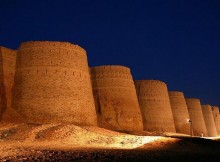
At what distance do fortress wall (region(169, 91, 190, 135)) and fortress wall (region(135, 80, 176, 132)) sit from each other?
3921 mm

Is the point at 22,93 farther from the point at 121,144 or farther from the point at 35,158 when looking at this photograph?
the point at 35,158

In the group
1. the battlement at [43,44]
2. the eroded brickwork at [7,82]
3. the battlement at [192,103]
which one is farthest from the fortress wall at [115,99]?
the battlement at [192,103]

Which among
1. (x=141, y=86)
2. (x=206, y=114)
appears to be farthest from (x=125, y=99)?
(x=206, y=114)

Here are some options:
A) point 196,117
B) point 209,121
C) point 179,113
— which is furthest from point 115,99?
point 209,121

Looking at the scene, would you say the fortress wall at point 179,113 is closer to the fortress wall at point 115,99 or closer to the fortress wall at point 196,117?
the fortress wall at point 196,117

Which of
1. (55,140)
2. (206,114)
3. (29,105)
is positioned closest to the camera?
(55,140)

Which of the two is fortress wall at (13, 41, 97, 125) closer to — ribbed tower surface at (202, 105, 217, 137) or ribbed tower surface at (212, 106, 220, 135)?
ribbed tower surface at (202, 105, 217, 137)

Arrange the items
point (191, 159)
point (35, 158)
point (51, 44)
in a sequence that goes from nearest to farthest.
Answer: point (35, 158) < point (191, 159) < point (51, 44)

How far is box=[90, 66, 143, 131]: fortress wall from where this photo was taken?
2277 centimetres

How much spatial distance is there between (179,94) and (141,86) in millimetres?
8022

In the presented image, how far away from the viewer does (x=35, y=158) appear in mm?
A: 8594

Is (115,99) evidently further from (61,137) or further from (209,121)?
(209,121)

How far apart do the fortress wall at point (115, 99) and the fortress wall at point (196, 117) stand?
47.0ft

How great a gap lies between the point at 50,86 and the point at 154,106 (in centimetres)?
1258
